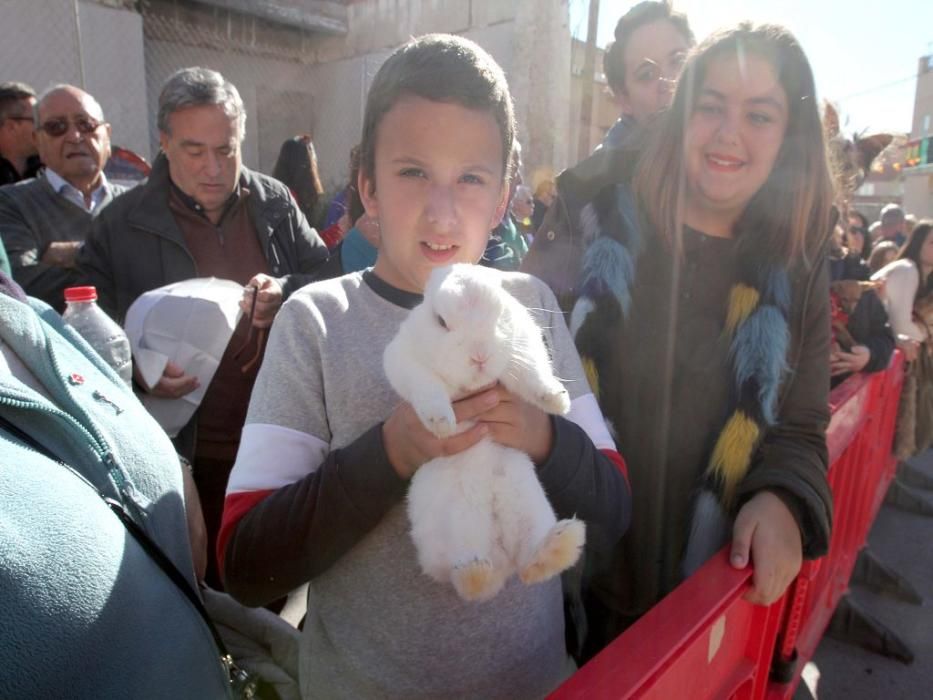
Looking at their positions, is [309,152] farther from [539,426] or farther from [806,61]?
[539,426]

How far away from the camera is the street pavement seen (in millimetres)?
2682

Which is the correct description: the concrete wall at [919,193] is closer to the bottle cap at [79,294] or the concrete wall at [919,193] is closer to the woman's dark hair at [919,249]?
the woman's dark hair at [919,249]

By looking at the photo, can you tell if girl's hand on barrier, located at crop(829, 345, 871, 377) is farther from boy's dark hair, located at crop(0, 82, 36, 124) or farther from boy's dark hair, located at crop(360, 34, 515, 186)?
boy's dark hair, located at crop(0, 82, 36, 124)

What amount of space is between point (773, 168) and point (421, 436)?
1.43 meters

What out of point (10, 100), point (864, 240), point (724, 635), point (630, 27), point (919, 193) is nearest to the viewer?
point (724, 635)

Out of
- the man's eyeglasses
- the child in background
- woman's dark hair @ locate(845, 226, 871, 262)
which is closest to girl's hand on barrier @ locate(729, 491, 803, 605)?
the child in background

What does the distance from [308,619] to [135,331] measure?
1.19 meters

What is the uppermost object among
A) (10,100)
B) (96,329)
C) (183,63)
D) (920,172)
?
(183,63)

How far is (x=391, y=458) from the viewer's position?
0.87 metres

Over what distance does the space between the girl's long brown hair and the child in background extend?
29.2 inches

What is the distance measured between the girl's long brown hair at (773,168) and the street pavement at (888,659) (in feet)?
7.20

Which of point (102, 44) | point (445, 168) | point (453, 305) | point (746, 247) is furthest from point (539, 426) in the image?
point (102, 44)

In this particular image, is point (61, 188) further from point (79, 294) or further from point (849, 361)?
point (849, 361)

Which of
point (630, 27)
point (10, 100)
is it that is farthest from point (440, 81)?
point (10, 100)
